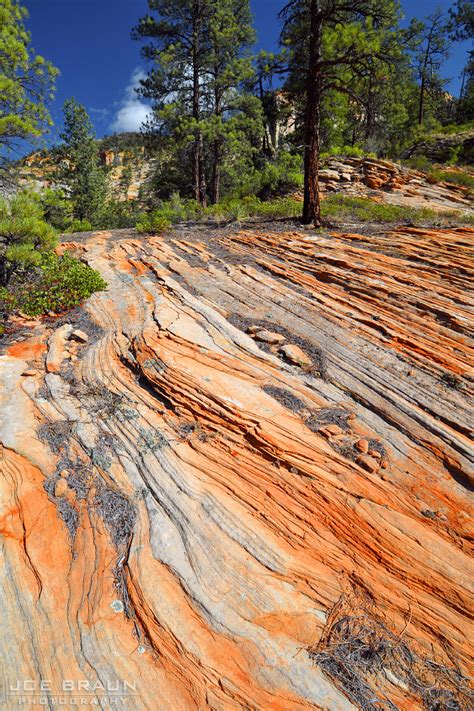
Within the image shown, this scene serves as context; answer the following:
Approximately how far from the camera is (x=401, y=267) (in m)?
7.23

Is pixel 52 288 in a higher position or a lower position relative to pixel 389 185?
lower

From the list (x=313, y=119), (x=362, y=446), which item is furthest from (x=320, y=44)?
(x=362, y=446)

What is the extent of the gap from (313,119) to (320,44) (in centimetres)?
212

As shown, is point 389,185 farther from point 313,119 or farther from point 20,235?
point 20,235

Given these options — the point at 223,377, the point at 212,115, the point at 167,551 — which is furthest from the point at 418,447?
the point at 212,115

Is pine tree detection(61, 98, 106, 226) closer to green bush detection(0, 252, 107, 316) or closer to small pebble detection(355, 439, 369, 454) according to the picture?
green bush detection(0, 252, 107, 316)

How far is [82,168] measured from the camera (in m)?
23.8

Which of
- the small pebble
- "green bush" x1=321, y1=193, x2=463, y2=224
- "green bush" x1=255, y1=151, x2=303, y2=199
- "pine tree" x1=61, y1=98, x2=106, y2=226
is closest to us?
the small pebble

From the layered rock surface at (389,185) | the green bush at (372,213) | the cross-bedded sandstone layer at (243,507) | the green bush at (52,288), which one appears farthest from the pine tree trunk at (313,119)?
the green bush at (52,288)

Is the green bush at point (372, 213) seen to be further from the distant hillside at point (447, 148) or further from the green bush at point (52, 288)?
the distant hillside at point (447, 148)

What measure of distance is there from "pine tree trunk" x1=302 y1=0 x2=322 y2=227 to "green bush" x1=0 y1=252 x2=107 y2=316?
7119 millimetres

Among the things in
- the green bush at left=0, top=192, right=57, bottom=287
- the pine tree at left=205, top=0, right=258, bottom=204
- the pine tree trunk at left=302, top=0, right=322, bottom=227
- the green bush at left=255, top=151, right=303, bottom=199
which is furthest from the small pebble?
the pine tree at left=205, top=0, right=258, bottom=204

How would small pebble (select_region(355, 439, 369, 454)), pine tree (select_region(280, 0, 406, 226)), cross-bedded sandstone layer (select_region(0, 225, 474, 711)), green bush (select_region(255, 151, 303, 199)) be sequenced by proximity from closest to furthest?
cross-bedded sandstone layer (select_region(0, 225, 474, 711)) < small pebble (select_region(355, 439, 369, 454)) < pine tree (select_region(280, 0, 406, 226)) < green bush (select_region(255, 151, 303, 199))

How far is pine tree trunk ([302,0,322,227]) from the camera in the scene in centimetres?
1005
